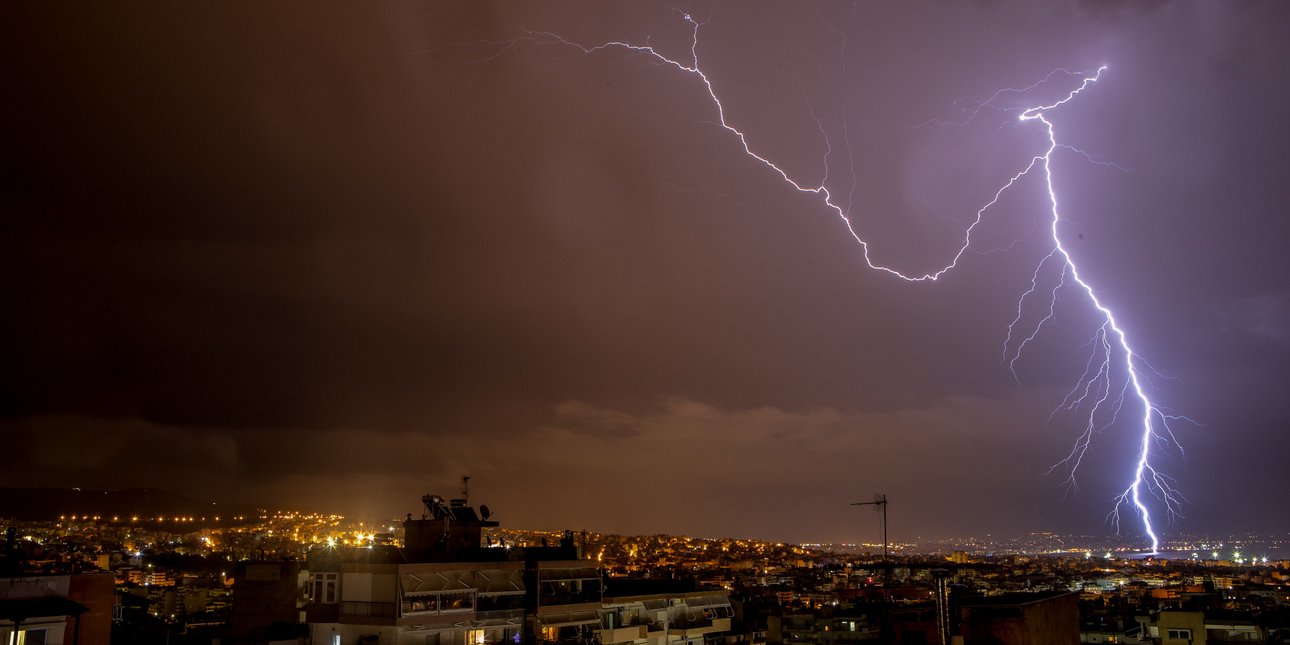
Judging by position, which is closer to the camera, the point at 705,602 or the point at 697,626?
the point at 697,626

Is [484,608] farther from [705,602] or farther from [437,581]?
[705,602]

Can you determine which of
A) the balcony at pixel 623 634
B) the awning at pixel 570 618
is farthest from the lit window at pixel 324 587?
the balcony at pixel 623 634

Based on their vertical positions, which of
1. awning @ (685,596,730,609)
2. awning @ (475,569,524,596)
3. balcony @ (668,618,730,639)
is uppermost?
awning @ (475,569,524,596)

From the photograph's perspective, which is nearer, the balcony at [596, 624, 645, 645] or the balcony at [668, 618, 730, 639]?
the balcony at [596, 624, 645, 645]

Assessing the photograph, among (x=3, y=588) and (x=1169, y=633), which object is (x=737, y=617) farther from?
(x=3, y=588)

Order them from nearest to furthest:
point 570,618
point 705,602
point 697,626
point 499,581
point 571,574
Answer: point 499,581 → point 570,618 → point 571,574 → point 697,626 → point 705,602

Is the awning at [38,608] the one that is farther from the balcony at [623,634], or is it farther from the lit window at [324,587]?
the balcony at [623,634]

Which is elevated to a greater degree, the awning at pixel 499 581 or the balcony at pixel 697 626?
the awning at pixel 499 581

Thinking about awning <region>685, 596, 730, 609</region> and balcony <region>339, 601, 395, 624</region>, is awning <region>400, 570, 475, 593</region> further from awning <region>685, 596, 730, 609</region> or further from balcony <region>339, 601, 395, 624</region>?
awning <region>685, 596, 730, 609</region>

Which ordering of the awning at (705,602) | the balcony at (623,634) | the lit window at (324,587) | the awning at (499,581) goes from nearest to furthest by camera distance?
the lit window at (324,587) < the awning at (499,581) < the balcony at (623,634) < the awning at (705,602)

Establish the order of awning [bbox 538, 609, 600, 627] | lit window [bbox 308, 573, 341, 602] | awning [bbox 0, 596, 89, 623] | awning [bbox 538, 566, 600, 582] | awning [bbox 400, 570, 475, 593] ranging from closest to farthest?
awning [bbox 0, 596, 89, 623] → awning [bbox 400, 570, 475, 593] → lit window [bbox 308, 573, 341, 602] → awning [bbox 538, 609, 600, 627] → awning [bbox 538, 566, 600, 582]

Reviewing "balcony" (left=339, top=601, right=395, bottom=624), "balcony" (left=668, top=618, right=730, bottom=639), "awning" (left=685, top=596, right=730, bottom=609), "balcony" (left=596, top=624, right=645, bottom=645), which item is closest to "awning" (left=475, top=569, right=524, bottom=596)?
"balcony" (left=339, top=601, right=395, bottom=624)

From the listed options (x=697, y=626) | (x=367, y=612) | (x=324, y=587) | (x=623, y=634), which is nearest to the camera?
(x=367, y=612)

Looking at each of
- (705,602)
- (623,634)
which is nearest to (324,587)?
(623,634)
